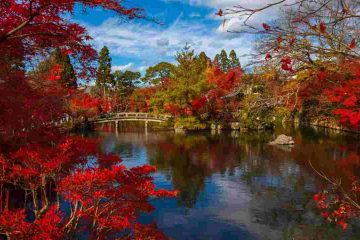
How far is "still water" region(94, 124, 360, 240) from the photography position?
10.8 meters

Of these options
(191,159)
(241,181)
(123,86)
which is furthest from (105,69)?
(241,181)

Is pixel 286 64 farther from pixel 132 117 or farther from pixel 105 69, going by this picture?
pixel 105 69

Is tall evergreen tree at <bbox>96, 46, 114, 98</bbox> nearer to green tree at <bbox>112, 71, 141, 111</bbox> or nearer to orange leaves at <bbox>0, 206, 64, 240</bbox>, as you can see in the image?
green tree at <bbox>112, 71, 141, 111</bbox>

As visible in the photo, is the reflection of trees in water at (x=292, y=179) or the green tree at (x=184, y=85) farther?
the green tree at (x=184, y=85)

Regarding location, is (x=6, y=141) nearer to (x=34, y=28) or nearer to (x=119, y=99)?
(x=34, y=28)

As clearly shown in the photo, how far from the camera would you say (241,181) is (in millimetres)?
16250

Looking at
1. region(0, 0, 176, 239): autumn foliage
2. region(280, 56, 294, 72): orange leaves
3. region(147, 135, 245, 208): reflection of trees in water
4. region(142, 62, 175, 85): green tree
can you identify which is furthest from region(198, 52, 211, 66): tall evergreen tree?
region(280, 56, 294, 72): orange leaves

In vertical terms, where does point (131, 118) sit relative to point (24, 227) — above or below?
above

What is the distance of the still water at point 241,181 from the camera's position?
1076cm

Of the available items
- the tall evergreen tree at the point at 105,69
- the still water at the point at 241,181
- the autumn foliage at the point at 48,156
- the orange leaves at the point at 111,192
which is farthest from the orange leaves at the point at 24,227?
the tall evergreen tree at the point at 105,69

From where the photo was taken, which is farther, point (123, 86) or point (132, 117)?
point (123, 86)

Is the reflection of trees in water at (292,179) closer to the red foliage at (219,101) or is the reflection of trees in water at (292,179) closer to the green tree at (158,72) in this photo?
the red foliage at (219,101)

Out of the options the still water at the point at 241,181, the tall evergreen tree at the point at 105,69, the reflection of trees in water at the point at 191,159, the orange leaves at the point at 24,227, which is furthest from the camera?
the tall evergreen tree at the point at 105,69

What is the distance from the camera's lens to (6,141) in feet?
25.2
